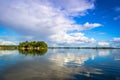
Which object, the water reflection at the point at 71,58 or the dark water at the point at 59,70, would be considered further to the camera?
the water reflection at the point at 71,58

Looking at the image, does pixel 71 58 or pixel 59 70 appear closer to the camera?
pixel 59 70

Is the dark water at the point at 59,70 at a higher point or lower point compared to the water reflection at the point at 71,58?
lower

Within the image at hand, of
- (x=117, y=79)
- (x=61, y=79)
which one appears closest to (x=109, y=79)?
(x=117, y=79)

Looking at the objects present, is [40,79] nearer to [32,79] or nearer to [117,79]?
[32,79]

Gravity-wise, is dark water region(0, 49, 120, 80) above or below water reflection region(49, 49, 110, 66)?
below

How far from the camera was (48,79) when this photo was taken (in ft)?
77.0

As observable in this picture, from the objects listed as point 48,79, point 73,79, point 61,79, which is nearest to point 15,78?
point 48,79

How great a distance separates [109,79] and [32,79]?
11.7 metres

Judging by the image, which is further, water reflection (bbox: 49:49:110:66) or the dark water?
water reflection (bbox: 49:49:110:66)

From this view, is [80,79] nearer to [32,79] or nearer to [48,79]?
[48,79]

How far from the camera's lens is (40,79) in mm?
23500

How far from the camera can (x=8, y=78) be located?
24.5 m

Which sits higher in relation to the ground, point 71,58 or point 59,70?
point 71,58

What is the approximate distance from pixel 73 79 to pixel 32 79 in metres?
6.19
